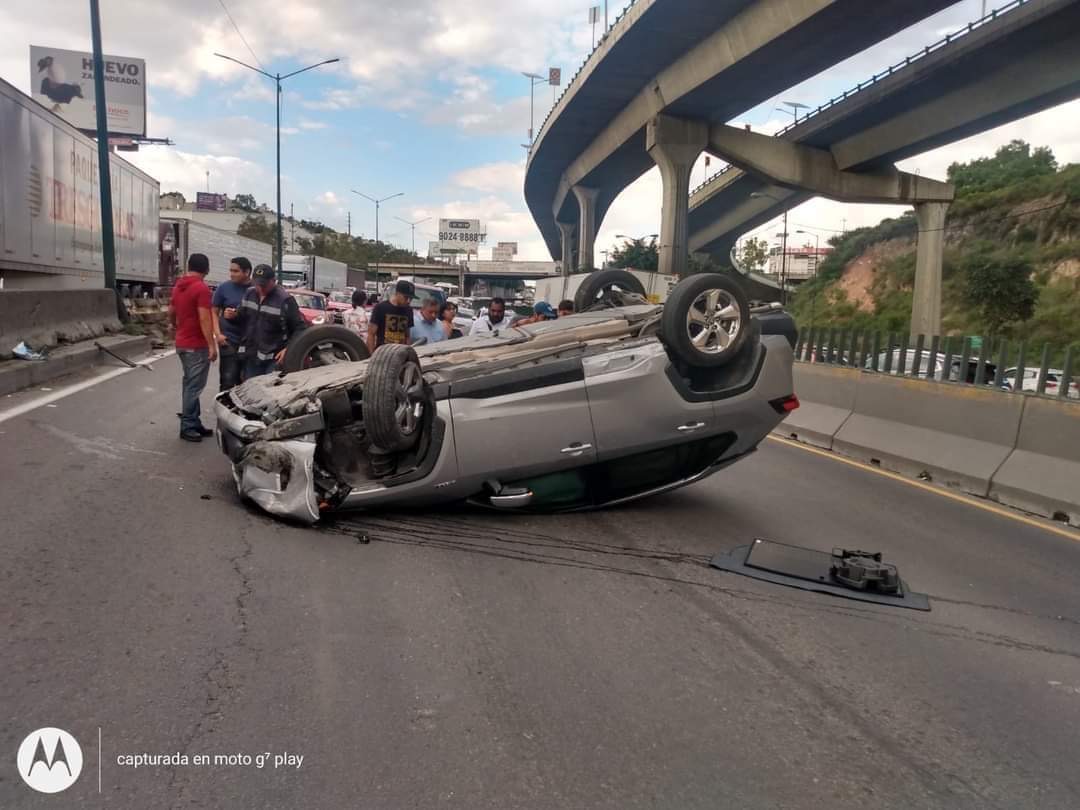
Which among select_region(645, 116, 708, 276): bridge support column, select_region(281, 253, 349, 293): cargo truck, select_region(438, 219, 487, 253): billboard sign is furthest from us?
select_region(438, 219, 487, 253): billboard sign

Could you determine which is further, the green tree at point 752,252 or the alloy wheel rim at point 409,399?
the green tree at point 752,252

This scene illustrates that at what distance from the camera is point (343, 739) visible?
3107 mm

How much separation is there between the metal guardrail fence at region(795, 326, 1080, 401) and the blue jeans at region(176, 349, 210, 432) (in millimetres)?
7369

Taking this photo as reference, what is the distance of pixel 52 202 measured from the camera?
17750mm

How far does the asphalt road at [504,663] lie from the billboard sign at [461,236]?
12688 centimetres

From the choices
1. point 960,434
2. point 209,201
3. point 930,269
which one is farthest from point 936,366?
point 209,201

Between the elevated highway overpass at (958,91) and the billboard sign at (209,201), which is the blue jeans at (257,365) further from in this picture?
the billboard sign at (209,201)

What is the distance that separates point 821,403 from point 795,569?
7.24 meters

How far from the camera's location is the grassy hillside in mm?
41188

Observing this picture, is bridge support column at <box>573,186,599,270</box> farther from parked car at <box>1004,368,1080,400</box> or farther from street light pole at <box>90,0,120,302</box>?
parked car at <box>1004,368,1080,400</box>

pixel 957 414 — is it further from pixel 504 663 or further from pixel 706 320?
pixel 504 663

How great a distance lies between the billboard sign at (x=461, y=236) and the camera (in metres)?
131

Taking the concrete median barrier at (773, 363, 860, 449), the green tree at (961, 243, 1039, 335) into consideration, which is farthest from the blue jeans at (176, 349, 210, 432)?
the green tree at (961, 243, 1039, 335)

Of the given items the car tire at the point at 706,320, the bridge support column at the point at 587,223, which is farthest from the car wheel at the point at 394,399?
the bridge support column at the point at 587,223
